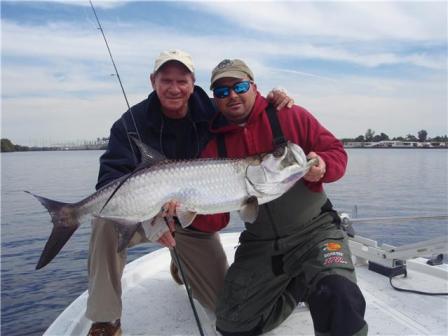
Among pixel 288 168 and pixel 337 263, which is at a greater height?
pixel 288 168

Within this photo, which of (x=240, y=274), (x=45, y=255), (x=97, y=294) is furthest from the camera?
(x=240, y=274)

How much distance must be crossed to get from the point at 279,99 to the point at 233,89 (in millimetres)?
515

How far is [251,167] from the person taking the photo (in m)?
3.59

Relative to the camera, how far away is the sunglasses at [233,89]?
4066mm

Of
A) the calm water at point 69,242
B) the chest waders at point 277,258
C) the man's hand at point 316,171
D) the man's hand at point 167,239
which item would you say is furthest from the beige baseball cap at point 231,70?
the calm water at point 69,242

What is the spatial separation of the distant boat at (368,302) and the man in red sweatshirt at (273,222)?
0.31 meters

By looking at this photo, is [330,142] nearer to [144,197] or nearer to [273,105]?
[273,105]

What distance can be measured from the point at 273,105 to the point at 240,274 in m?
1.77

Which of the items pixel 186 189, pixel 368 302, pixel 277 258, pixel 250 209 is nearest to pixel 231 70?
pixel 186 189

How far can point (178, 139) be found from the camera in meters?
4.55

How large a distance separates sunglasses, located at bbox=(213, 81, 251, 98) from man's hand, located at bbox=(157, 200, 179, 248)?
48.8 inches

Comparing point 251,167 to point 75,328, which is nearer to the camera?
point 251,167

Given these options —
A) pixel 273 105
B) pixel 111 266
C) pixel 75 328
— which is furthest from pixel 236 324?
pixel 273 105

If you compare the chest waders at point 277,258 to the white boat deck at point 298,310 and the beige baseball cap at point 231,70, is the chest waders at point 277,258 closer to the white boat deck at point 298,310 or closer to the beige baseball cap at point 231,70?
the white boat deck at point 298,310
